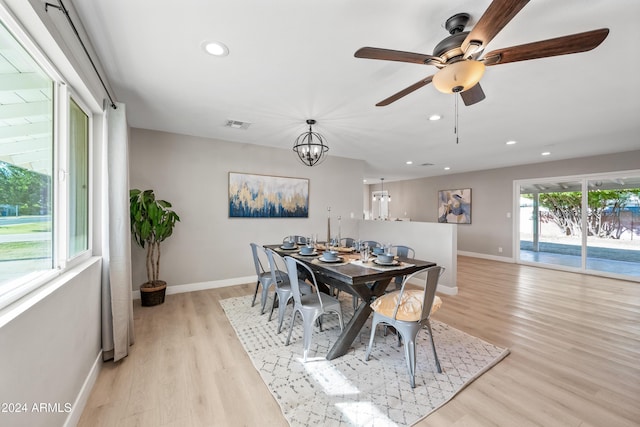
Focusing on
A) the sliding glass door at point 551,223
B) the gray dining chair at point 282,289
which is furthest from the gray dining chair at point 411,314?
the sliding glass door at point 551,223

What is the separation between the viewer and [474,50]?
4.95ft

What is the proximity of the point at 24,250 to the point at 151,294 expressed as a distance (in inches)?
97.9

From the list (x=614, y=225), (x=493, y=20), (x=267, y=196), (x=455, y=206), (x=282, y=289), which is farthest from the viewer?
(x=455, y=206)

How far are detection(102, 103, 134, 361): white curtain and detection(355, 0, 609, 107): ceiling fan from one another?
7.52ft

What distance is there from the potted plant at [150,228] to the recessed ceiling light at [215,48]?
2.18m

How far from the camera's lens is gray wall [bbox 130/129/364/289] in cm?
393

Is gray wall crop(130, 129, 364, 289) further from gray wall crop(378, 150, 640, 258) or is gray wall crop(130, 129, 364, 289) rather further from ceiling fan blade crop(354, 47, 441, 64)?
gray wall crop(378, 150, 640, 258)

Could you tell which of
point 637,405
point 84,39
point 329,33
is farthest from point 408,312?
point 84,39

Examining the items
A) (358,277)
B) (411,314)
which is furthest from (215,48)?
(411,314)

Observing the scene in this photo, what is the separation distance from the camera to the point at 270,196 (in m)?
4.86

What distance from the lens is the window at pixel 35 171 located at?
116 cm

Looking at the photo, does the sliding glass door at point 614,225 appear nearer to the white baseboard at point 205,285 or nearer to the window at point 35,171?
the white baseboard at point 205,285

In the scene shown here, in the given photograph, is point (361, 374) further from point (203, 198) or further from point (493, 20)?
point (203, 198)

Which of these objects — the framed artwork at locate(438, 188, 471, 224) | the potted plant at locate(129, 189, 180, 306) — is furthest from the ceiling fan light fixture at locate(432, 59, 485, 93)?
the framed artwork at locate(438, 188, 471, 224)
